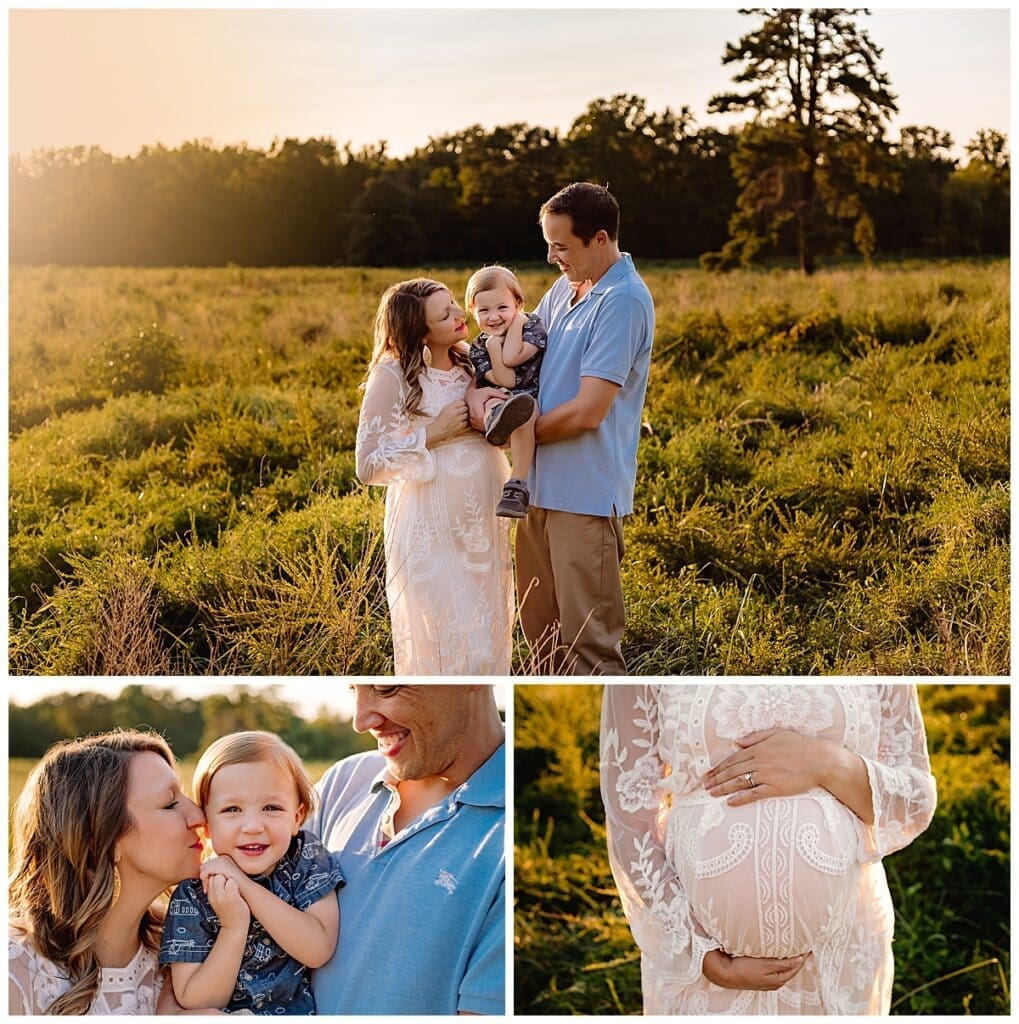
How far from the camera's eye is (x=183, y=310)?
10.0 metres

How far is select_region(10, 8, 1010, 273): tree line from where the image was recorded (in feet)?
30.3

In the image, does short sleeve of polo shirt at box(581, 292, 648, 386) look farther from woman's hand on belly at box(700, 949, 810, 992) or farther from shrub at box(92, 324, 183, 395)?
shrub at box(92, 324, 183, 395)

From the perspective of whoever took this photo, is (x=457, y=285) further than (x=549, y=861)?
Yes

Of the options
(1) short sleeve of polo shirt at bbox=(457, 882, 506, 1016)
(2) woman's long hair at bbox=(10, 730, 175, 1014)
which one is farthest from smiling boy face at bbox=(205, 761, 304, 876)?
(1) short sleeve of polo shirt at bbox=(457, 882, 506, 1016)

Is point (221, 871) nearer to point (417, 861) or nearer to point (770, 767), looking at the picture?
point (417, 861)

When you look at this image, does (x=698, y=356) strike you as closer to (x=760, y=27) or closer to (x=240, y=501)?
(x=760, y=27)

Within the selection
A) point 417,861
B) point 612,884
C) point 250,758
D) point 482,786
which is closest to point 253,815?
point 250,758

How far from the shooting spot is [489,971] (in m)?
3.28

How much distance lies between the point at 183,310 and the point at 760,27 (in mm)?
4948

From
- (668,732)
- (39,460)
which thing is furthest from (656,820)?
(39,460)

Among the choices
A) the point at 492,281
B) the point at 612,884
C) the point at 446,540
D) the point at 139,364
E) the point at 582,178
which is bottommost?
the point at 612,884

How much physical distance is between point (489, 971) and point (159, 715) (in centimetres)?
167

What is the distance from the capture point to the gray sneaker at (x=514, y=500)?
3.86 metres

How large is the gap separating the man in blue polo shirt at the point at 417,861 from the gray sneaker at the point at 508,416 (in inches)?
35.0
